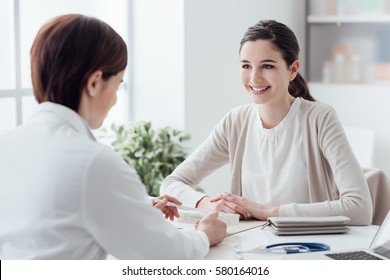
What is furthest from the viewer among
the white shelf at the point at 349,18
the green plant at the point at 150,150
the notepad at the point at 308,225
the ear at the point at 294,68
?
the white shelf at the point at 349,18

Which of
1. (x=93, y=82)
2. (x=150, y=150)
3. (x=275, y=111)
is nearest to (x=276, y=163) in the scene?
(x=275, y=111)

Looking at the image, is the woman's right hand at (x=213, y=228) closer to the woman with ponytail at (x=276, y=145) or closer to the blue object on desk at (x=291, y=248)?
the blue object on desk at (x=291, y=248)

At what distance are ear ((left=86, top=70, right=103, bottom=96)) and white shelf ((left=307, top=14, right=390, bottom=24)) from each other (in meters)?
3.32

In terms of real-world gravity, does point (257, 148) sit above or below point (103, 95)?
below

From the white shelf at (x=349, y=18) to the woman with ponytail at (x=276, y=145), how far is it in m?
2.08

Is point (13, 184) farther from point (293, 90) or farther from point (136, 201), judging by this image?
point (293, 90)

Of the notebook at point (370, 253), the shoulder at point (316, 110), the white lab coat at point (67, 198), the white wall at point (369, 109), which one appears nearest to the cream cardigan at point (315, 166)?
the shoulder at point (316, 110)

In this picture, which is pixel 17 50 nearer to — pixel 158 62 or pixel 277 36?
pixel 158 62

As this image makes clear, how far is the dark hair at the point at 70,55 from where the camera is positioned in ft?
4.76

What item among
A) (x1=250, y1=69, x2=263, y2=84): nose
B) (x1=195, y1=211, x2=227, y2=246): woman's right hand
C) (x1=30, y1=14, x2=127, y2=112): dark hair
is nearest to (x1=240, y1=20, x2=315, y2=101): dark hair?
(x1=250, y1=69, x2=263, y2=84): nose

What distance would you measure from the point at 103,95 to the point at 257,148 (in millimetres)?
1091

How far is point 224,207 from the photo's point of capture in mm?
2268

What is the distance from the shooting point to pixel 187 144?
3.98 m

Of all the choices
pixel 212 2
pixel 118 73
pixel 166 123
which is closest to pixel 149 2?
pixel 212 2
